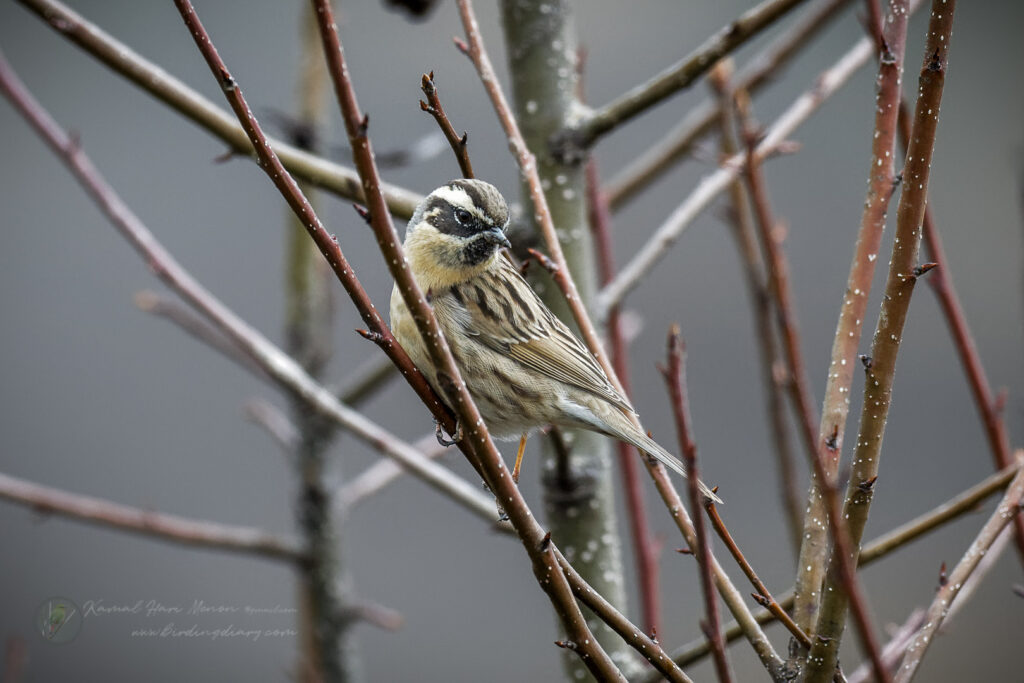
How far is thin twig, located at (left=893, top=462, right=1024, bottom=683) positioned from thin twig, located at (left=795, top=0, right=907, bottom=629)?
209 mm

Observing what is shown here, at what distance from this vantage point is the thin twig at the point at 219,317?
288 centimetres

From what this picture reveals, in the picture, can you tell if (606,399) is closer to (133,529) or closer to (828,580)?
(828,580)

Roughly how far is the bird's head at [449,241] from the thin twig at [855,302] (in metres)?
1.12

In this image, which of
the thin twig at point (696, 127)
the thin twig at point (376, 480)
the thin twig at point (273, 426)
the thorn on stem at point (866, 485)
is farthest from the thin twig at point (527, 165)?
the thin twig at point (273, 426)

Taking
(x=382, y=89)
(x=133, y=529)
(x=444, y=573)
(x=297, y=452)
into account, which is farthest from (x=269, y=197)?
(x=133, y=529)

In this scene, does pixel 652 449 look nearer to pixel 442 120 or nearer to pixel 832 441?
pixel 832 441

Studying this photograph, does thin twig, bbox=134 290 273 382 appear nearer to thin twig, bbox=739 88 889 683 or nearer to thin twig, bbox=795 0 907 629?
thin twig, bbox=739 88 889 683

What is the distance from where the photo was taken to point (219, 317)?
2.97 metres

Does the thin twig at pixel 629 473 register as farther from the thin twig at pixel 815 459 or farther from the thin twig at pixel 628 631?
the thin twig at pixel 815 459

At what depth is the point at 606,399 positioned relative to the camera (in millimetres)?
2865

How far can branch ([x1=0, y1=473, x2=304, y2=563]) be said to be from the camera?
307cm

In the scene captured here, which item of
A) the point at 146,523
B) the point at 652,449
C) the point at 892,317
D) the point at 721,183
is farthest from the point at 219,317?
the point at 892,317

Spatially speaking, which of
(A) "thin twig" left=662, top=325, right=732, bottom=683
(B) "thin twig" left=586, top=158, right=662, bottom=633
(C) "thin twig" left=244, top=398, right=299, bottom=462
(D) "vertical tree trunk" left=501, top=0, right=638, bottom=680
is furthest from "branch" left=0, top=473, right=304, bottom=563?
(A) "thin twig" left=662, top=325, right=732, bottom=683

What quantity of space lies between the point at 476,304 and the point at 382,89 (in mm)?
4631
